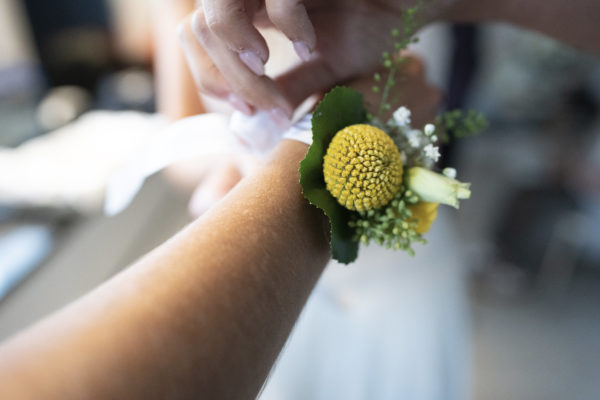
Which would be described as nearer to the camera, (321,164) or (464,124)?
(321,164)

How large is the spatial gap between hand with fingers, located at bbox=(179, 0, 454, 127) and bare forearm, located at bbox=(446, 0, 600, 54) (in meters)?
0.10

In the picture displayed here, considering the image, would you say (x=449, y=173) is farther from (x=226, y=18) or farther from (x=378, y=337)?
(x=378, y=337)

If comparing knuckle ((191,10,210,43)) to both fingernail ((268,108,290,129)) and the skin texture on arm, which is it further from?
fingernail ((268,108,290,129))

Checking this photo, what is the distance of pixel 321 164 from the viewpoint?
0.37 meters

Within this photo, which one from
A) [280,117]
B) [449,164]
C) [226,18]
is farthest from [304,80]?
[449,164]

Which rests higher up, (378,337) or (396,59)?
(396,59)

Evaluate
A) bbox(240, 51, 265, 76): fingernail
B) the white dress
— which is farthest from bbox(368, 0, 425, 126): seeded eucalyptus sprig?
the white dress

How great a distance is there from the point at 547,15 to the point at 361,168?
1.63 feet

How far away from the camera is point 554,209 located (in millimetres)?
1814

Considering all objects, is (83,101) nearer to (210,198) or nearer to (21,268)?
(21,268)

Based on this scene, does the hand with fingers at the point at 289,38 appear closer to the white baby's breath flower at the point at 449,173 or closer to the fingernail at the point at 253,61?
the fingernail at the point at 253,61

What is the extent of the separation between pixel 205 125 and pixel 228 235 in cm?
26

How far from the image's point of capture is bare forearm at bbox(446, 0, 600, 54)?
59 centimetres

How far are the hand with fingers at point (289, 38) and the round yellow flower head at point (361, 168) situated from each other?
13 centimetres
